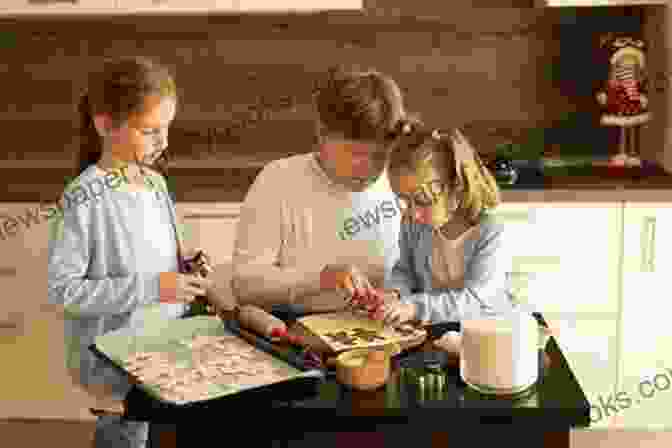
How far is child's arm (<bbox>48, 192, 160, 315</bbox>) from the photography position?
6.67 ft

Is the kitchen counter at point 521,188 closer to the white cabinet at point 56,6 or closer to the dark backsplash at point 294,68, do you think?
the dark backsplash at point 294,68

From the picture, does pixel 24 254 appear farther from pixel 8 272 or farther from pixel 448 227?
pixel 448 227

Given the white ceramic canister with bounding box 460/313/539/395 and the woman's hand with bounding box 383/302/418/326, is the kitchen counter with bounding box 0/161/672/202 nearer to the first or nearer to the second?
the woman's hand with bounding box 383/302/418/326

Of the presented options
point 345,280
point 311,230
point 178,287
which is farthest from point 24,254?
point 345,280

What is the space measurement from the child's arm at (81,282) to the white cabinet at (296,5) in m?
1.39

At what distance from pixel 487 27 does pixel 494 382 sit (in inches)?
91.6

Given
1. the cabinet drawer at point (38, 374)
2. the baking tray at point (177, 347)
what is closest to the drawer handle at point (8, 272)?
the cabinet drawer at point (38, 374)

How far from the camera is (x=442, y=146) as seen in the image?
2.01 m

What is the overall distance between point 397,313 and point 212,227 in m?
1.45

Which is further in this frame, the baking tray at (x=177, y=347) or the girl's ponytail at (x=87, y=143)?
the girl's ponytail at (x=87, y=143)

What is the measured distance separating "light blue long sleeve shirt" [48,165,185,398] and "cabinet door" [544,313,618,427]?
1481 mm


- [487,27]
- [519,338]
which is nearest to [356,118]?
[519,338]

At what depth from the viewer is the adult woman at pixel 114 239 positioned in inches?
80.8

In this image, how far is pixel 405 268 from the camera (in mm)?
2129
